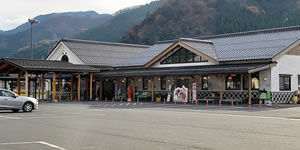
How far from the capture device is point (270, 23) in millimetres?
108438

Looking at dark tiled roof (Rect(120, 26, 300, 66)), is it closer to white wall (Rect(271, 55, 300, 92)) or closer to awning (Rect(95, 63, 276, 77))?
awning (Rect(95, 63, 276, 77))

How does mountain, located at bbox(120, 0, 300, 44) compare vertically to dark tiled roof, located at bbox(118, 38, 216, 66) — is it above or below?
above

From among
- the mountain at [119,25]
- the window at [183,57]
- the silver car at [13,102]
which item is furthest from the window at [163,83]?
the mountain at [119,25]

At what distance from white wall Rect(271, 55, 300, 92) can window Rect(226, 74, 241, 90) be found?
10.00 feet

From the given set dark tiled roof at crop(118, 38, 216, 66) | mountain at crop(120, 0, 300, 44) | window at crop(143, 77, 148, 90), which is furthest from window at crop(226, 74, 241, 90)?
mountain at crop(120, 0, 300, 44)

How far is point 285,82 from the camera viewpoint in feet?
110

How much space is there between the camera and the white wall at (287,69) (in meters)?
32.4

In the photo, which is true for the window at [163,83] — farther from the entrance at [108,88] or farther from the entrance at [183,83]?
the entrance at [108,88]

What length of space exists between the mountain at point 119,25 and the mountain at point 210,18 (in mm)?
28294

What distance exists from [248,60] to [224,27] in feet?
237

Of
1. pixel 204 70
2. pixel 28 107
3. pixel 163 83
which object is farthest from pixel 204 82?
pixel 28 107

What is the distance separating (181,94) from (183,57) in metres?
4.85

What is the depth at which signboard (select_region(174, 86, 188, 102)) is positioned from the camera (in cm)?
3615

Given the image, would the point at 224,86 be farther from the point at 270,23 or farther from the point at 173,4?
the point at 173,4
